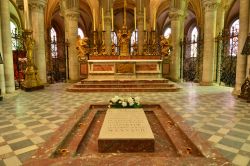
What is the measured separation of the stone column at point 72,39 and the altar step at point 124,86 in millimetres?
5743

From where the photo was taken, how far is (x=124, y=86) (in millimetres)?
10727

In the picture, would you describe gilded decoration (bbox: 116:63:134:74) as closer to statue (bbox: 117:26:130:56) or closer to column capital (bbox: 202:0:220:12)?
statue (bbox: 117:26:130:56)

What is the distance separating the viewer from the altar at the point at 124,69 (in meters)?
11.4

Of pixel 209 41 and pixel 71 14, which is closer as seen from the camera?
pixel 209 41

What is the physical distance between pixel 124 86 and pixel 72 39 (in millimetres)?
7951

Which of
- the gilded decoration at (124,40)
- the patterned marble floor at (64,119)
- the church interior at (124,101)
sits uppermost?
the gilded decoration at (124,40)

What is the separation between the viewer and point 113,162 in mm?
2391

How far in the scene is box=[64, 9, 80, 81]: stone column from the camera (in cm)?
1612

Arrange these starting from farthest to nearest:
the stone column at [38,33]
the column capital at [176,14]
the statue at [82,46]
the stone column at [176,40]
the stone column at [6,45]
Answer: the stone column at [176,40] < the column capital at [176,14] < the statue at [82,46] < the stone column at [38,33] < the stone column at [6,45]

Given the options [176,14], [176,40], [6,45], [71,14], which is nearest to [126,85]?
[6,45]

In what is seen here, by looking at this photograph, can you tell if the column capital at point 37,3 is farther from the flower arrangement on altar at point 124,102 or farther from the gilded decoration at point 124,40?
the flower arrangement on altar at point 124,102

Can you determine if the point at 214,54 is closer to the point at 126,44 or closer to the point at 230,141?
the point at 126,44

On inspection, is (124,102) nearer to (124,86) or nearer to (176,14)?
(124,86)

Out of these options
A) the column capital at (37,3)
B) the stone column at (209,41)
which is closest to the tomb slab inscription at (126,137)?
the stone column at (209,41)
